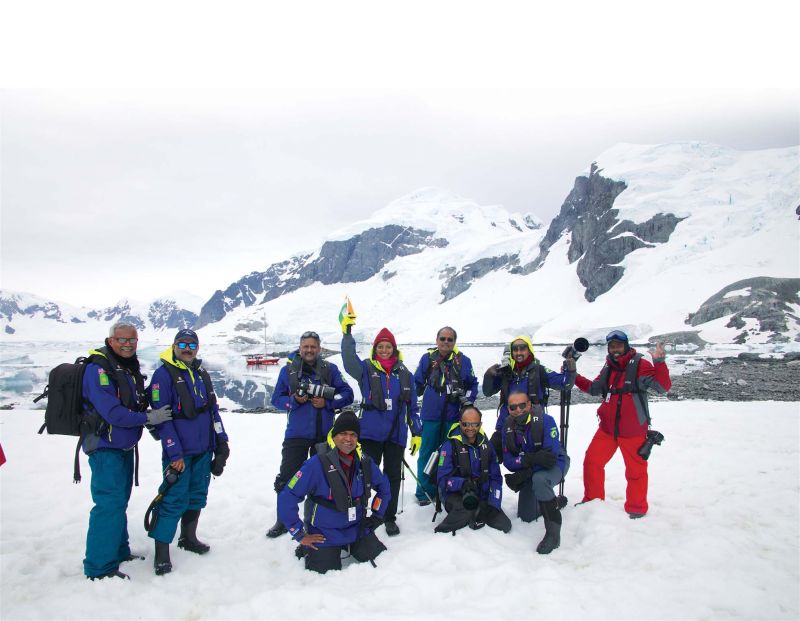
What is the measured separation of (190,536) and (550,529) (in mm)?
4039

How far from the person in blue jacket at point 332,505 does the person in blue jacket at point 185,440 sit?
1063 millimetres

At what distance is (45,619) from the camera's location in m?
3.87

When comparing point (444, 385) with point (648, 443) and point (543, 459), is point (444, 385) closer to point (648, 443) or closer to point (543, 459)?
point (543, 459)

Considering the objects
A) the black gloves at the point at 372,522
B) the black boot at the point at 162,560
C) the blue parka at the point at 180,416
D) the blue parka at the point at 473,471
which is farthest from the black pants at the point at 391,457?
the black boot at the point at 162,560

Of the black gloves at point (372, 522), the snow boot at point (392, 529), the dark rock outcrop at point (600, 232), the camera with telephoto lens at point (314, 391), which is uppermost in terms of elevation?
the dark rock outcrop at point (600, 232)

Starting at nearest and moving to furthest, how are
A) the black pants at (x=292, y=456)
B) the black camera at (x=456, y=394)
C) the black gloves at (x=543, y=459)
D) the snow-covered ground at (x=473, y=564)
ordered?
the snow-covered ground at (x=473, y=564) → the black gloves at (x=543, y=459) → the black pants at (x=292, y=456) → the black camera at (x=456, y=394)

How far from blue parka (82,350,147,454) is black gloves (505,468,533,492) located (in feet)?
13.6

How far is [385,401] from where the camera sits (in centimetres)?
575

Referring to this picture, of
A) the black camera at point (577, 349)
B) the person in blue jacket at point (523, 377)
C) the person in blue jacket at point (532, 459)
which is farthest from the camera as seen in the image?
the person in blue jacket at point (523, 377)

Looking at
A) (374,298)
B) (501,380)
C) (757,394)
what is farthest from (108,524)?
(374,298)

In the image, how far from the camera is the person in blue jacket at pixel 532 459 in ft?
17.0

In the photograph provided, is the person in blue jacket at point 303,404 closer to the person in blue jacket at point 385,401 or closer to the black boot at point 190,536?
the person in blue jacket at point 385,401

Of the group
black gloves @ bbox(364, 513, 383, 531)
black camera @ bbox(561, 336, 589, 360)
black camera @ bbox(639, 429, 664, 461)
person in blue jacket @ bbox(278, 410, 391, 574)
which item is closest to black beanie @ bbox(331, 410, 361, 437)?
person in blue jacket @ bbox(278, 410, 391, 574)

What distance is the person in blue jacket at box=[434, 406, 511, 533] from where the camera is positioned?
5.39 m
